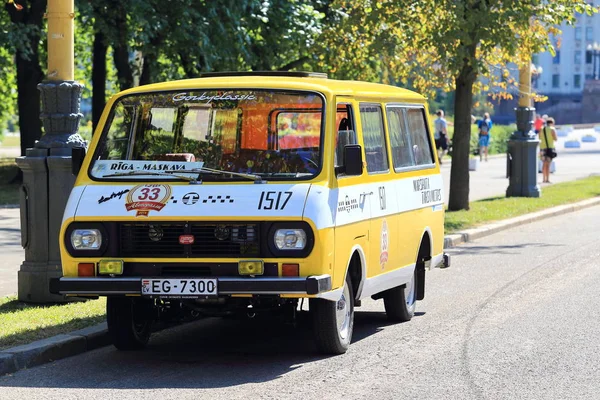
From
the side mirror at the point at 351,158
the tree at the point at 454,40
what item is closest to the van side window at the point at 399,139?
the side mirror at the point at 351,158

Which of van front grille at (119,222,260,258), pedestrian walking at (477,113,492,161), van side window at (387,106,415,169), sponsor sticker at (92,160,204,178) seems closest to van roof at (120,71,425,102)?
van side window at (387,106,415,169)

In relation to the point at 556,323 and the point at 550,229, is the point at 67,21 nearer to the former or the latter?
the point at 556,323

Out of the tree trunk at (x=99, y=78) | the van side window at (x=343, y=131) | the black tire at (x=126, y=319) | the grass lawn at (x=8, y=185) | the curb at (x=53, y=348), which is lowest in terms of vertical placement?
the grass lawn at (x=8, y=185)

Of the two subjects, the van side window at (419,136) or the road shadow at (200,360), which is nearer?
the road shadow at (200,360)

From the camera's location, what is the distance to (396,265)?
1070 cm

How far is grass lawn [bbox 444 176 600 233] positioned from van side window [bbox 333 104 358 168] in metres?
10.1

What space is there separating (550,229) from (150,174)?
13120mm

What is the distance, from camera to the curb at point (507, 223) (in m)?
18.9

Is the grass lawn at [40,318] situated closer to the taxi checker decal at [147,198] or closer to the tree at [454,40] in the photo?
the taxi checker decal at [147,198]

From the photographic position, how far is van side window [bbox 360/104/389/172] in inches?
397

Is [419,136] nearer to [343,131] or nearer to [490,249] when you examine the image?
[343,131]

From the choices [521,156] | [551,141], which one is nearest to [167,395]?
[521,156]

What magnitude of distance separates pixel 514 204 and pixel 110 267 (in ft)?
56.1

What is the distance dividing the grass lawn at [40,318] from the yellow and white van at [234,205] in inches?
22.8
